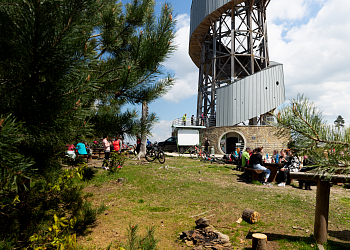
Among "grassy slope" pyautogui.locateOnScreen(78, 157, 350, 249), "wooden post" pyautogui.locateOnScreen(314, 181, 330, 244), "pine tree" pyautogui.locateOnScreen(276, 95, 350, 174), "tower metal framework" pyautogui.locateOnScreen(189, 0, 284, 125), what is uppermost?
"tower metal framework" pyautogui.locateOnScreen(189, 0, 284, 125)

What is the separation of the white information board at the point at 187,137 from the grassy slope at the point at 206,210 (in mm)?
14131

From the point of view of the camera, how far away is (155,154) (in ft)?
42.2

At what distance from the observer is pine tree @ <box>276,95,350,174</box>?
219 centimetres

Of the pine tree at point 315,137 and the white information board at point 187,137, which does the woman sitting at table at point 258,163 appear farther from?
the white information board at point 187,137

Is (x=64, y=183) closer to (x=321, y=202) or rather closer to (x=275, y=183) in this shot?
(x=321, y=202)

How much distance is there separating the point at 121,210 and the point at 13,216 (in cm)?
303

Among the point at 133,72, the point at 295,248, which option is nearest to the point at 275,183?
the point at 295,248

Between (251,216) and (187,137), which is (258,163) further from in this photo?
(187,137)

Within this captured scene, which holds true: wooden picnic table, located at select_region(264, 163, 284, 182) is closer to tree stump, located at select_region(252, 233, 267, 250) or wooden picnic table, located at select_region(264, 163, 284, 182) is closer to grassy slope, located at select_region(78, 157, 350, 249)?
grassy slope, located at select_region(78, 157, 350, 249)

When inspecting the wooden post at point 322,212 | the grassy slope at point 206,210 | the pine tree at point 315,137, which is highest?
the pine tree at point 315,137

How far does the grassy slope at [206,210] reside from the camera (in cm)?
392

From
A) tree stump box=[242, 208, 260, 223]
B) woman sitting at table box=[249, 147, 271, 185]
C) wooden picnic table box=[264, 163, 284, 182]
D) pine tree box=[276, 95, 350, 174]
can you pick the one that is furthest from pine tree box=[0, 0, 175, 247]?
wooden picnic table box=[264, 163, 284, 182]

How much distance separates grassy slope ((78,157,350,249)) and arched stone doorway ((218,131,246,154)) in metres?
12.8

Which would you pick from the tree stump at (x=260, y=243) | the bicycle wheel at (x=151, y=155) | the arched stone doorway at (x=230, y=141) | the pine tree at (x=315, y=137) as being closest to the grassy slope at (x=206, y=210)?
the tree stump at (x=260, y=243)
